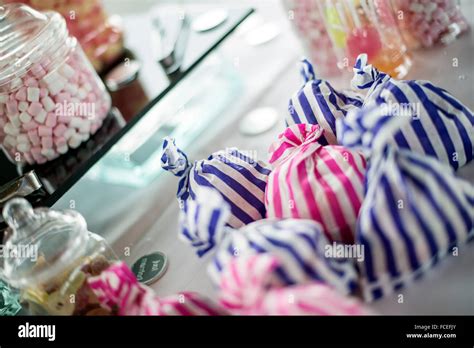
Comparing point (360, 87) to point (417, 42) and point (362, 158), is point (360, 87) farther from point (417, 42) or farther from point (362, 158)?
point (417, 42)

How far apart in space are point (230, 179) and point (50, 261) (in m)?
0.20

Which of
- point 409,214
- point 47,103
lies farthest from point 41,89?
point 409,214

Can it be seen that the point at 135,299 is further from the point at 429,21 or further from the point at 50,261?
the point at 429,21

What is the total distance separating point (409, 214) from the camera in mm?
446

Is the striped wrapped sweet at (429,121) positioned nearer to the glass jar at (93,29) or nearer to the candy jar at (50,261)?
the candy jar at (50,261)

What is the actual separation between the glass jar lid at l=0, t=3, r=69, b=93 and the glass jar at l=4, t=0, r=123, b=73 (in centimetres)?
18

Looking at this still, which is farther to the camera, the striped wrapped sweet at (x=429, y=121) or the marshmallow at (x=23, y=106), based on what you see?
the marshmallow at (x=23, y=106)

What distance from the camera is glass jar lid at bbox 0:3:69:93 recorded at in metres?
0.75

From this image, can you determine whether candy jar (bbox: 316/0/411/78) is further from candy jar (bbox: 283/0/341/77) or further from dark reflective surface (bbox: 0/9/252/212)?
dark reflective surface (bbox: 0/9/252/212)

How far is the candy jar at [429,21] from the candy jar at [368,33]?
0.02m

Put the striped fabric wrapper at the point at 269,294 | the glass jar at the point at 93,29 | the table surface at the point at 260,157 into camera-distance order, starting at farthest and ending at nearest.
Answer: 1. the glass jar at the point at 93,29
2. the table surface at the point at 260,157
3. the striped fabric wrapper at the point at 269,294

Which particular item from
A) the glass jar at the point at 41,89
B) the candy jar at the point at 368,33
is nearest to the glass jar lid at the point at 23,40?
the glass jar at the point at 41,89

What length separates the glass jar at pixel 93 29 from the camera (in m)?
1.01

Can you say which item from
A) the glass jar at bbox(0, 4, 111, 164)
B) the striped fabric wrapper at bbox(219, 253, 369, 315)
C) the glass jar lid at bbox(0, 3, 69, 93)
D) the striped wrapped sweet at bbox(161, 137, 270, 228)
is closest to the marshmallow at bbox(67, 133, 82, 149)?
the glass jar at bbox(0, 4, 111, 164)
